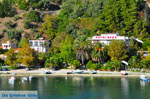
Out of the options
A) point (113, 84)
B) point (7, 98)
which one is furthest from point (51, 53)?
point (7, 98)

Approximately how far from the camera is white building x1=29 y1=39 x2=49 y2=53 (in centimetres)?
16450

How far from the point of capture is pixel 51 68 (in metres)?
144

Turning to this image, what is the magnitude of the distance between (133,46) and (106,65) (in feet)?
56.9

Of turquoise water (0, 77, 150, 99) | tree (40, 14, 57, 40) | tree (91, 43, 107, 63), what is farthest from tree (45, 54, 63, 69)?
tree (40, 14, 57, 40)

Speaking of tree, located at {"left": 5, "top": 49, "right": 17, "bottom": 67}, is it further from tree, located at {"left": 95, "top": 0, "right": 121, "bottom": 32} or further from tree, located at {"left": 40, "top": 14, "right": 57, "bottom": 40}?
tree, located at {"left": 95, "top": 0, "right": 121, "bottom": 32}

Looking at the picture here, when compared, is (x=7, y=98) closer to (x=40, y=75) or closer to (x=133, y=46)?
(x=40, y=75)

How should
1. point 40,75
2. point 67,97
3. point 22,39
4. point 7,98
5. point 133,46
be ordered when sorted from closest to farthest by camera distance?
point 7,98 < point 67,97 < point 40,75 < point 133,46 < point 22,39

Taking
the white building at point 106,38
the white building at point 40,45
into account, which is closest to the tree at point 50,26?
the white building at point 40,45

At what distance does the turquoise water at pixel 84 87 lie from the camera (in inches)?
3947

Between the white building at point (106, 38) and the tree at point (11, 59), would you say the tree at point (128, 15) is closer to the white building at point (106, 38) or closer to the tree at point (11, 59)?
the white building at point (106, 38)

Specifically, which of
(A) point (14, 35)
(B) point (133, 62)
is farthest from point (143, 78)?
(A) point (14, 35)

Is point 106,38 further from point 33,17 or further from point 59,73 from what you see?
point 33,17

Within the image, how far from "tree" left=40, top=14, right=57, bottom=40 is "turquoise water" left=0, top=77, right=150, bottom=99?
53.4m

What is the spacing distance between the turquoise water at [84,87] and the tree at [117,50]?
15004 mm
